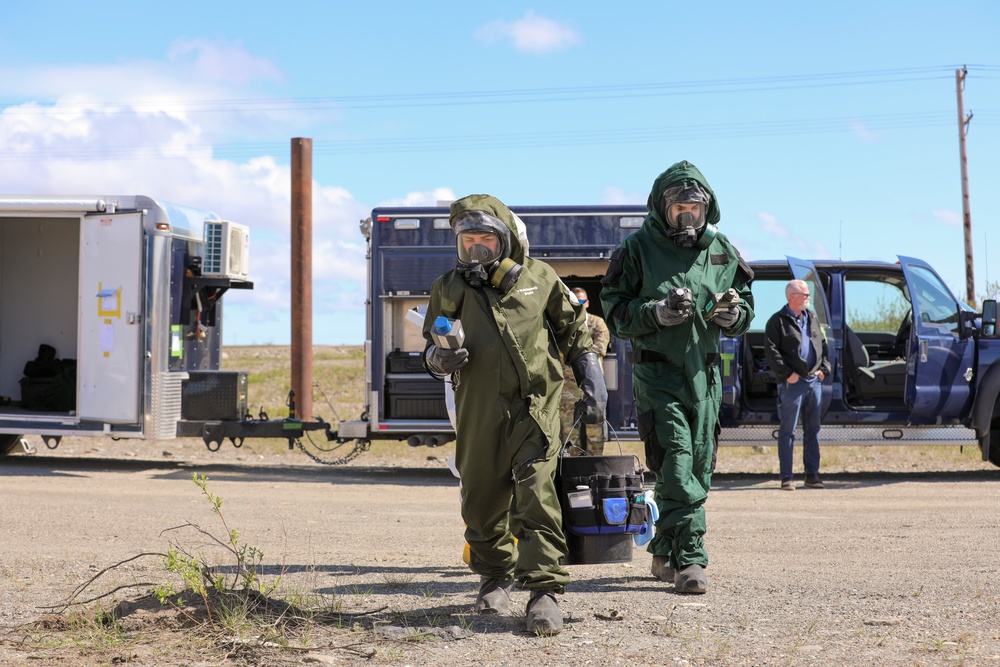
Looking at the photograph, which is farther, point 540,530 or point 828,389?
point 828,389

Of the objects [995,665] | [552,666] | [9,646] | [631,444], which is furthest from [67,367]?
[995,665]

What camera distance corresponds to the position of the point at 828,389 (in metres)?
11.2

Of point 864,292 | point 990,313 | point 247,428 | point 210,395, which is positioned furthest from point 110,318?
point 990,313

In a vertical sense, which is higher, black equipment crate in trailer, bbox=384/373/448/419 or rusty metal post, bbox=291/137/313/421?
rusty metal post, bbox=291/137/313/421

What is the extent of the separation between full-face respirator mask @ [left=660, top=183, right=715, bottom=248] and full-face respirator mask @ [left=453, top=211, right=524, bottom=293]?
108 cm

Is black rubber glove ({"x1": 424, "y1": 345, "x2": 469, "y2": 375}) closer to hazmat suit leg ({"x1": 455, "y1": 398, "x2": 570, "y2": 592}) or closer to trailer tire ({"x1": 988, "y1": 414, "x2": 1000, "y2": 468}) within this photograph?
hazmat suit leg ({"x1": 455, "y1": 398, "x2": 570, "y2": 592})

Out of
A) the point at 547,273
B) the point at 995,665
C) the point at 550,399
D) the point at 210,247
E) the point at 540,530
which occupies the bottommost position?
the point at 995,665

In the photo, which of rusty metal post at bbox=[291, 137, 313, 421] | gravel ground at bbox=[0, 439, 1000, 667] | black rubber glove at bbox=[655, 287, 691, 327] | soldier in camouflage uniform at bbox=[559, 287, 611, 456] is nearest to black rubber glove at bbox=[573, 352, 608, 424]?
black rubber glove at bbox=[655, 287, 691, 327]

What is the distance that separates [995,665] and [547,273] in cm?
248

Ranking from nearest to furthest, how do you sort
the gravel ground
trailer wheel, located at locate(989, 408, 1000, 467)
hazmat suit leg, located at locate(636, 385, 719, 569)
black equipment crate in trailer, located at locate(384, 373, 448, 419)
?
1. the gravel ground
2. hazmat suit leg, located at locate(636, 385, 719, 569)
3. trailer wheel, located at locate(989, 408, 1000, 467)
4. black equipment crate in trailer, located at locate(384, 373, 448, 419)

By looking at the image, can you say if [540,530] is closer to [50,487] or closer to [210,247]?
[50,487]

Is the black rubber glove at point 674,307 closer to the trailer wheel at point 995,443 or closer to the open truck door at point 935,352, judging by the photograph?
the open truck door at point 935,352

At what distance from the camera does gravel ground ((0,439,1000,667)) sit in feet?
14.1

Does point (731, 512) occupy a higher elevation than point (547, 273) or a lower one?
lower
